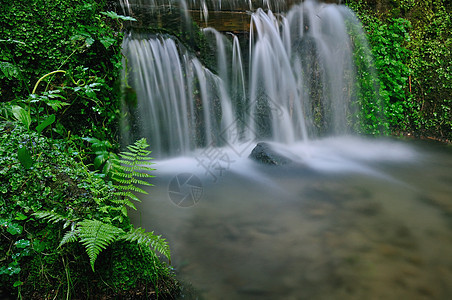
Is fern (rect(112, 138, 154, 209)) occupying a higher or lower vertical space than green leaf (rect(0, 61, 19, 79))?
lower

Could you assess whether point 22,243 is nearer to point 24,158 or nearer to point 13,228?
point 13,228

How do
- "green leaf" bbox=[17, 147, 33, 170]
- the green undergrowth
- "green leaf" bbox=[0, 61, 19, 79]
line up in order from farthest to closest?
"green leaf" bbox=[0, 61, 19, 79], "green leaf" bbox=[17, 147, 33, 170], the green undergrowth

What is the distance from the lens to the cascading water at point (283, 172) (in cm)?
253

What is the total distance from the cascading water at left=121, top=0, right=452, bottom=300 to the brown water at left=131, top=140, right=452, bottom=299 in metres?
0.01

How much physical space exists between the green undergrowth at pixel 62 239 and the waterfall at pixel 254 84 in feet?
8.74

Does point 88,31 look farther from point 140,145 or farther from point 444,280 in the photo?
point 444,280

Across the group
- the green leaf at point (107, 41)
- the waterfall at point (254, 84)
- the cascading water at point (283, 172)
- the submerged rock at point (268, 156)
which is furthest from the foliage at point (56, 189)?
the submerged rock at point (268, 156)

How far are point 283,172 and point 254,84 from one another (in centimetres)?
223

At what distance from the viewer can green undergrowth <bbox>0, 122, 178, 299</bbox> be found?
5.94 feet

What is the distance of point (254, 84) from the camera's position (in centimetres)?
623

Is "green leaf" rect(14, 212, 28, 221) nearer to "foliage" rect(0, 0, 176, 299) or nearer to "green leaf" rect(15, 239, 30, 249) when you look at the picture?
"foliage" rect(0, 0, 176, 299)

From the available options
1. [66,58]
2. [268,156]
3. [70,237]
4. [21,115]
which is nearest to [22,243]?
[70,237]

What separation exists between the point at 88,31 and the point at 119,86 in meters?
0.61

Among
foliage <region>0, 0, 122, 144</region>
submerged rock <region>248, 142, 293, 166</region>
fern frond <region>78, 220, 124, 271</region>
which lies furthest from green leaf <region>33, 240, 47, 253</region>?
submerged rock <region>248, 142, 293, 166</region>
